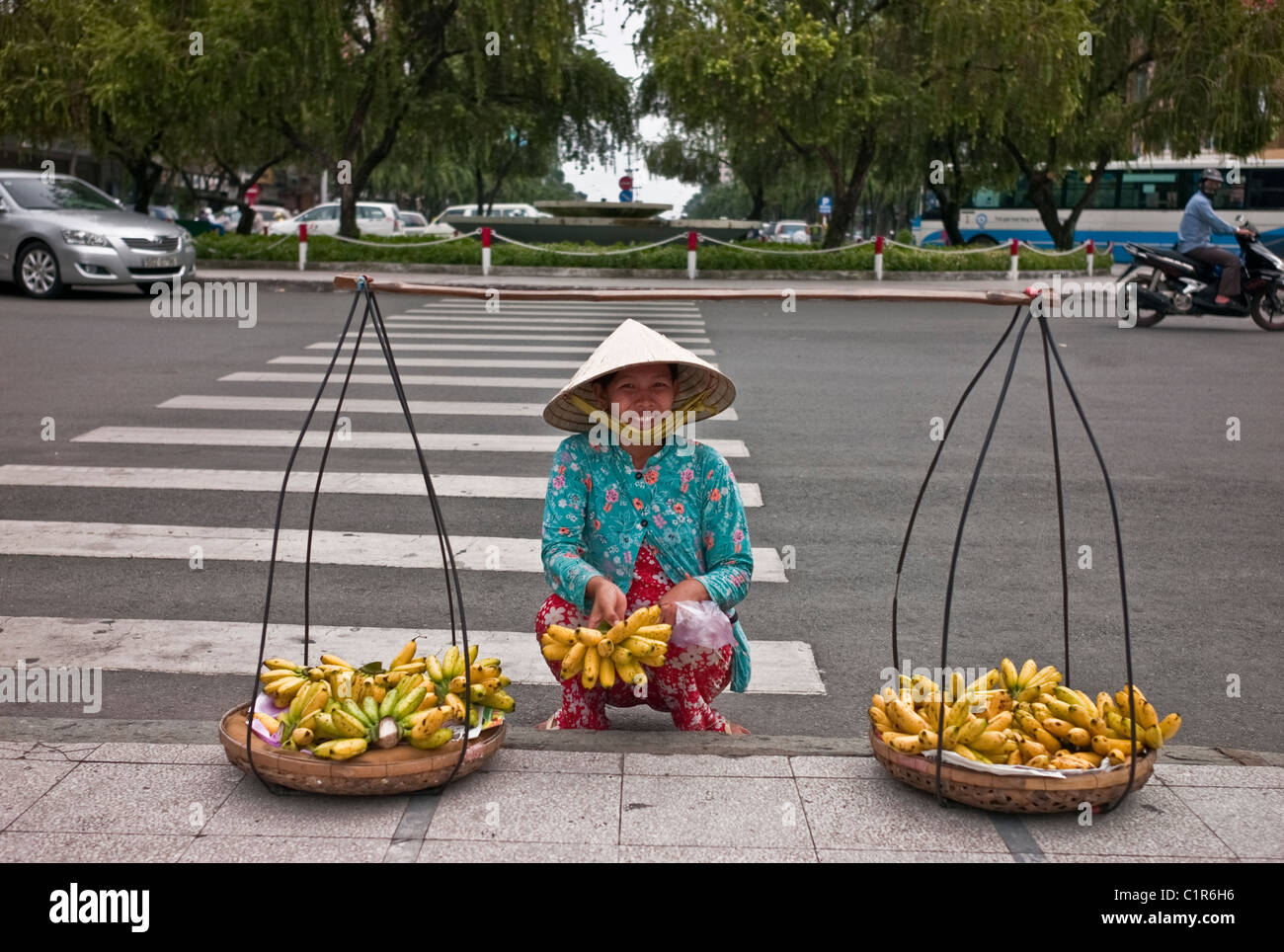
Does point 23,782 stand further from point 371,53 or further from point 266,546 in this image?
point 371,53

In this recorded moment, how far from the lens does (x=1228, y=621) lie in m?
5.48

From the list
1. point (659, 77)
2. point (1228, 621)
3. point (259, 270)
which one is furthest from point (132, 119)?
point (1228, 621)

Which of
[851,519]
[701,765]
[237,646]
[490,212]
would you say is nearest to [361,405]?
[851,519]

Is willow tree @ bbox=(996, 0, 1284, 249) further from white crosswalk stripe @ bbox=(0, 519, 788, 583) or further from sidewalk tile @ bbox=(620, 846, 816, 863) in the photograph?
sidewalk tile @ bbox=(620, 846, 816, 863)

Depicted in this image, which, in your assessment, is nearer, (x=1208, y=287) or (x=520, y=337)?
(x=520, y=337)

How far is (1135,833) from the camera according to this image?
3.25m

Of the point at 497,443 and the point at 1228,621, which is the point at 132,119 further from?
the point at 1228,621

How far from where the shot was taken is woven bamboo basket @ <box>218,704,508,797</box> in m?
3.29

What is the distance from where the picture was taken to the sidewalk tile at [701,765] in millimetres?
3594

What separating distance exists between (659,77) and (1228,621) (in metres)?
21.9

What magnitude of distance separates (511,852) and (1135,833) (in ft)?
4.83

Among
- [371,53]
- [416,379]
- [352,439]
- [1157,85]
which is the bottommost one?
[352,439]

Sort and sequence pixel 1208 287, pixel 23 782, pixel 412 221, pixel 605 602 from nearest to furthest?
pixel 23 782
pixel 605 602
pixel 1208 287
pixel 412 221

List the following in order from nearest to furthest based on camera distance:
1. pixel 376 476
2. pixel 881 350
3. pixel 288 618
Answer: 1. pixel 288 618
2. pixel 376 476
3. pixel 881 350
